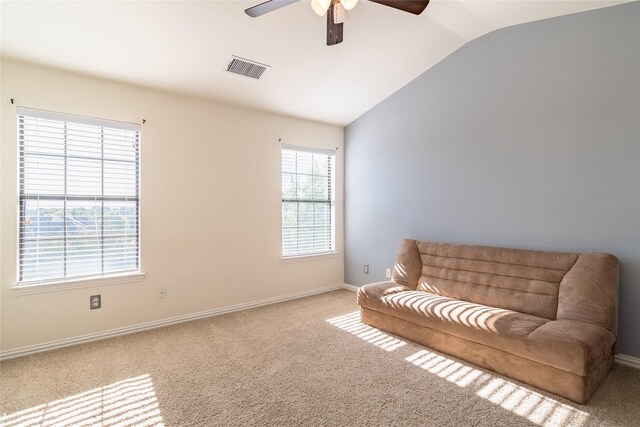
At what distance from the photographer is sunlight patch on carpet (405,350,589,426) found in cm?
195

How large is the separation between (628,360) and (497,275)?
1.08 meters

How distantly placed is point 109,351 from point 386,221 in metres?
3.31

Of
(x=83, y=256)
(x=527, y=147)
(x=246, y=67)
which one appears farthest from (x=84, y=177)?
(x=527, y=147)

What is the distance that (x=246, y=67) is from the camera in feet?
10.7

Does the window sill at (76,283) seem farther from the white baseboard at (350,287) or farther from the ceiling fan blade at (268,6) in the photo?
the white baseboard at (350,287)

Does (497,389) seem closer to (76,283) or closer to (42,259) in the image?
(76,283)

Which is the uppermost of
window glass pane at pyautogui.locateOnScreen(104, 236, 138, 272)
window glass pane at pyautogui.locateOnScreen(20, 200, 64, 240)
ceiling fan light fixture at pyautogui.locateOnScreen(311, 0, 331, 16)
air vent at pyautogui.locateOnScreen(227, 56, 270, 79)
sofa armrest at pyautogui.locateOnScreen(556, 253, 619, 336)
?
air vent at pyautogui.locateOnScreen(227, 56, 270, 79)

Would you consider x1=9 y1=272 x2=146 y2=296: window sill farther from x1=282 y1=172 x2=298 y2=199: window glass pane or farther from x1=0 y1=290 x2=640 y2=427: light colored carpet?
x1=282 y1=172 x2=298 y2=199: window glass pane

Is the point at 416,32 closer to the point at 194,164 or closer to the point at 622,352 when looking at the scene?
the point at 194,164

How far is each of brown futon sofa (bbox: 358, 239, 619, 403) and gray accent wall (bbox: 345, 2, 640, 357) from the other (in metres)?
0.30

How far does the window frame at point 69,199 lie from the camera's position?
2.79 m

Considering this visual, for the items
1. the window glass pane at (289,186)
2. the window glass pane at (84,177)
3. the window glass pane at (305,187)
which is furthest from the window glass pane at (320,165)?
the window glass pane at (84,177)

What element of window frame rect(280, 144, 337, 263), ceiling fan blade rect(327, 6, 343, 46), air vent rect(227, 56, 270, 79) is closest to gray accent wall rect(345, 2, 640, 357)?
window frame rect(280, 144, 337, 263)

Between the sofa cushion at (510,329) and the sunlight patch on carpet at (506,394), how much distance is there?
0.22 m
